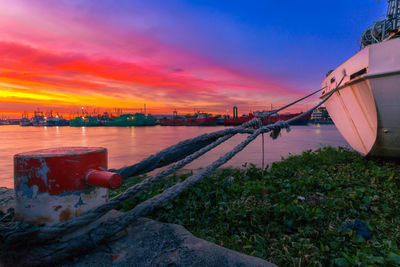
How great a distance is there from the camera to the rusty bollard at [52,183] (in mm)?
1349

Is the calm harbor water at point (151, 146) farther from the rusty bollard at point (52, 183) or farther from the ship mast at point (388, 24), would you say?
the rusty bollard at point (52, 183)

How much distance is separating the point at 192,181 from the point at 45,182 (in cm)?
100

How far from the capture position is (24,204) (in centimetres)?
137

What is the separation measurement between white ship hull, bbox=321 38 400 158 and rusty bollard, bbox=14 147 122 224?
437cm

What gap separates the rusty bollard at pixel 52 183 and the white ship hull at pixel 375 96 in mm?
4368

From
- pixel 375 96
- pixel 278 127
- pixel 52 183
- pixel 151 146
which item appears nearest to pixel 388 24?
pixel 375 96

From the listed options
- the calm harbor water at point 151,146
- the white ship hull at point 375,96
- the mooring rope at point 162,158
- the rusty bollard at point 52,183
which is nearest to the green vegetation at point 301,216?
the white ship hull at point 375,96

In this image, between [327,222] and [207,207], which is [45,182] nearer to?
[207,207]

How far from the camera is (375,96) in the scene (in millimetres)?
3736

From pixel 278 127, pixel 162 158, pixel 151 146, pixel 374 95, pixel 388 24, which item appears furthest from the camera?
pixel 151 146

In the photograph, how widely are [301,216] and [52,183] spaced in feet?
8.54

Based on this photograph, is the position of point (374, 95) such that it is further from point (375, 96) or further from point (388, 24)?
point (388, 24)

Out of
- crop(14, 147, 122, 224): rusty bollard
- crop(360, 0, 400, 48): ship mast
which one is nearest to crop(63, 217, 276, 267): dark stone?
crop(14, 147, 122, 224): rusty bollard

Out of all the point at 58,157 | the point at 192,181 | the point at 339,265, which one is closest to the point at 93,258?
the point at 58,157
